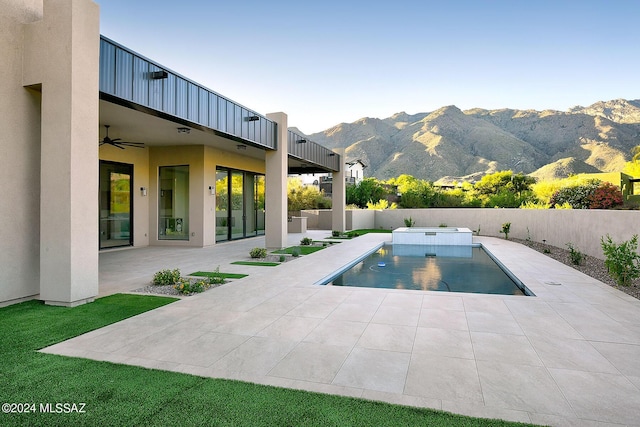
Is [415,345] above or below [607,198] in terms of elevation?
below

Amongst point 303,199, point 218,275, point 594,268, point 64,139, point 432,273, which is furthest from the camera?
point 303,199

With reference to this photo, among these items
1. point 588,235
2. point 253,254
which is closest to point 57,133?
point 253,254

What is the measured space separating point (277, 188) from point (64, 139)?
701 cm

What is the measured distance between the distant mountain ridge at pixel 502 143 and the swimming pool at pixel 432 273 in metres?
45.3

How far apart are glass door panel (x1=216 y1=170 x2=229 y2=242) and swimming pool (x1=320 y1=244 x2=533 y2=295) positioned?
5.68 metres

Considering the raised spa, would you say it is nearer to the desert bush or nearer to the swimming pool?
the swimming pool

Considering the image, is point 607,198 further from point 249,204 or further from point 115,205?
point 115,205

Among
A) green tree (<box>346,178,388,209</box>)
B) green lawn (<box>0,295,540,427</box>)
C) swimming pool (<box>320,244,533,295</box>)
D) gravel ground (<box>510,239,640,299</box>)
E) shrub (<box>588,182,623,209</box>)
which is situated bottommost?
swimming pool (<box>320,244,533,295</box>)

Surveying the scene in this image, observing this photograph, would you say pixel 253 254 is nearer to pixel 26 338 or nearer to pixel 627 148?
pixel 26 338

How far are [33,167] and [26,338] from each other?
99.7 inches

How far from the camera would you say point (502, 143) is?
62062mm

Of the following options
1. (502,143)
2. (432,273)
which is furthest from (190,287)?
(502,143)

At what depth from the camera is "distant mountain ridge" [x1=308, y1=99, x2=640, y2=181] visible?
182 feet

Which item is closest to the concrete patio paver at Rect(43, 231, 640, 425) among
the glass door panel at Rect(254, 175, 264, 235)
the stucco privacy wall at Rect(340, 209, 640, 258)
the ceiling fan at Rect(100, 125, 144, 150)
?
the stucco privacy wall at Rect(340, 209, 640, 258)
